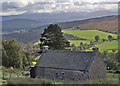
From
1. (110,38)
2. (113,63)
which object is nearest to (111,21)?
(110,38)

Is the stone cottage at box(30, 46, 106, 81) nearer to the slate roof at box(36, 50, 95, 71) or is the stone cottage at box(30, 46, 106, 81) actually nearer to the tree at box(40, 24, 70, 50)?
the slate roof at box(36, 50, 95, 71)

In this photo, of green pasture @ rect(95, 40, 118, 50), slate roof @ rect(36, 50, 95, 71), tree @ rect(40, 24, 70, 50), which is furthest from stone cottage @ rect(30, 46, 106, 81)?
green pasture @ rect(95, 40, 118, 50)

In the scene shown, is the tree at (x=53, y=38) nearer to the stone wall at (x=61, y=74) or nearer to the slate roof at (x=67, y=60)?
the slate roof at (x=67, y=60)

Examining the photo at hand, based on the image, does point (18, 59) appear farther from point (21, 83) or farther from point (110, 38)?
point (110, 38)

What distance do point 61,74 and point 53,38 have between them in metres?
18.5

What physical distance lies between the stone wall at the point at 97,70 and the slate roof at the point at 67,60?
2.63ft

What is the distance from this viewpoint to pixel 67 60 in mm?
29703

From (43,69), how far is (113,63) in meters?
22.8

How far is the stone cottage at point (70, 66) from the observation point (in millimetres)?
27547

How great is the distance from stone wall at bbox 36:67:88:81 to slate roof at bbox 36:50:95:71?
0.59 meters

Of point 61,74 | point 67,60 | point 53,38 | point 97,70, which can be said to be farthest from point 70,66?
point 53,38

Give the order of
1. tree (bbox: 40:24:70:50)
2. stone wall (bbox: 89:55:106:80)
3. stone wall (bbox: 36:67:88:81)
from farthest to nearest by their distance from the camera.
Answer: tree (bbox: 40:24:70:50) < stone wall (bbox: 89:55:106:80) < stone wall (bbox: 36:67:88:81)

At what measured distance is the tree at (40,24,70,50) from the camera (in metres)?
46.0

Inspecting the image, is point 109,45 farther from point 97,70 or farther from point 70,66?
point 70,66
